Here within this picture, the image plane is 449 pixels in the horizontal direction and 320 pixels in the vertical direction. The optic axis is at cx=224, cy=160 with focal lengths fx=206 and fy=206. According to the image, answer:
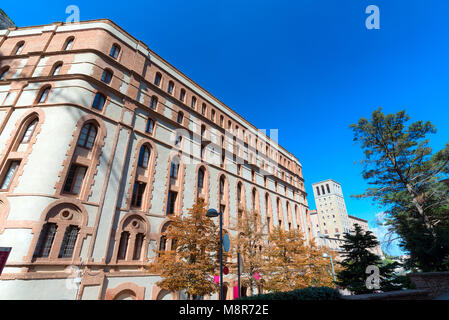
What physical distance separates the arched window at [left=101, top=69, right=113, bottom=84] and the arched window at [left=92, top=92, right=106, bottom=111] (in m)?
1.80

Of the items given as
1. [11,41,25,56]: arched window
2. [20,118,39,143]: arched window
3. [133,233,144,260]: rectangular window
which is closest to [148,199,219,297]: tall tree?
[133,233,144,260]: rectangular window

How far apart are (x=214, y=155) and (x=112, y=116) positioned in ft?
43.7

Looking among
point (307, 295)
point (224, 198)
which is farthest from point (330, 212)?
point (307, 295)

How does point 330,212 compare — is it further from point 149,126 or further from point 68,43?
point 68,43

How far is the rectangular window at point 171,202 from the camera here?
20556mm

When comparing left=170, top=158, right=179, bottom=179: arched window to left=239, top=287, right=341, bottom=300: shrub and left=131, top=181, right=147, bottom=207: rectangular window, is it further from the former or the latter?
left=239, top=287, right=341, bottom=300: shrub

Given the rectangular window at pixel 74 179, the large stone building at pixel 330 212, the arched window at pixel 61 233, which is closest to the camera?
the arched window at pixel 61 233

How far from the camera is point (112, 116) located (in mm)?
18719

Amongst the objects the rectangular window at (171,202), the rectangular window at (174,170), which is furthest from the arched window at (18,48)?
the rectangular window at (171,202)

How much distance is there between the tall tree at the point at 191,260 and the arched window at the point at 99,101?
12108mm

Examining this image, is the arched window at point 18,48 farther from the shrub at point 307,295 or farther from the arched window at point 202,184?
the shrub at point 307,295

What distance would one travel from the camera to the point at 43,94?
17.8 m

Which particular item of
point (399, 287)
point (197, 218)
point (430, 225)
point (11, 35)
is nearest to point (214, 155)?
point (197, 218)
